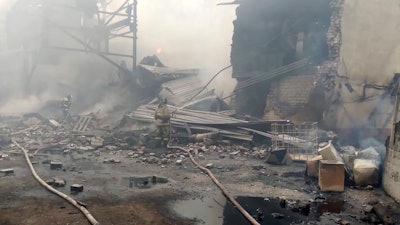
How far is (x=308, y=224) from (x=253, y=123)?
277 inches

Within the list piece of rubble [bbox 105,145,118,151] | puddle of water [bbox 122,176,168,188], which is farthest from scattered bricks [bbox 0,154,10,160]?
puddle of water [bbox 122,176,168,188]

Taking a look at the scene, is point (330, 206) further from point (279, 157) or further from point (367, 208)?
point (279, 157)

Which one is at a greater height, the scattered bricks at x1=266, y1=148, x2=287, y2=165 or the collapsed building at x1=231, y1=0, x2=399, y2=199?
the collapsed building at x1=231, y1=0, x2=399, y2=199

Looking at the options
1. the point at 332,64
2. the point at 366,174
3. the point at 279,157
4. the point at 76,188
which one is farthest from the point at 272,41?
the point at 76,188

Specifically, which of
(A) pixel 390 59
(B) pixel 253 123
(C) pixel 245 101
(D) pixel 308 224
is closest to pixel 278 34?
(C) pixel 245 101

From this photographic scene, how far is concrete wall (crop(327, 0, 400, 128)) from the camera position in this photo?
13.5m

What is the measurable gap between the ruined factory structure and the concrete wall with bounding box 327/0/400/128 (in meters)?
0.05

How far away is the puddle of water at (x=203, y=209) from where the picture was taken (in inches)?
208

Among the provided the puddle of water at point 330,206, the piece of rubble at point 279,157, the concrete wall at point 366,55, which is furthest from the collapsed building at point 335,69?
the puddle of water at point 330,206

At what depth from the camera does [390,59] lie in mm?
13992

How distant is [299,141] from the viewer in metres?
10.4

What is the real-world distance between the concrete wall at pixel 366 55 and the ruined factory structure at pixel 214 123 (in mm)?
49

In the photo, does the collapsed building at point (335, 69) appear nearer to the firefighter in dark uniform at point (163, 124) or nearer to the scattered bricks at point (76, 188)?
the firefighter in dark uniform at point (163, 124)

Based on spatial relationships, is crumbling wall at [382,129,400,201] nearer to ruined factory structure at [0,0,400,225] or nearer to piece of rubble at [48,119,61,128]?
ruined factory structure at [0,0,400,225]
